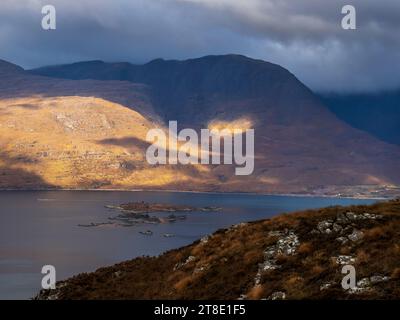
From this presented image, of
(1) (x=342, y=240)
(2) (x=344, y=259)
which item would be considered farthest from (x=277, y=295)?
(1) (x=342, y=240)

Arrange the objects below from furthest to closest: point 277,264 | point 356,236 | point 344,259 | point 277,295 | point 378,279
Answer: point 356,236 → point 277,264 → point 344,259 → point 277,295 → point 378,279

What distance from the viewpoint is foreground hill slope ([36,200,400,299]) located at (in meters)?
30.2

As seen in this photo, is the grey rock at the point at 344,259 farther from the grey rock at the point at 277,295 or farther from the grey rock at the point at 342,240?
the grey rock at the point at 277,295

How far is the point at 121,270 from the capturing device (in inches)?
1795

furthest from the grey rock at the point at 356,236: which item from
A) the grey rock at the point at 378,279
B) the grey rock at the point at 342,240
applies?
the grey rock at the point at 378,279

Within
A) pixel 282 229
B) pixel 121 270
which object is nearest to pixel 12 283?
pixel 121 270

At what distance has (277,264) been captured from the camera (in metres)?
35.0

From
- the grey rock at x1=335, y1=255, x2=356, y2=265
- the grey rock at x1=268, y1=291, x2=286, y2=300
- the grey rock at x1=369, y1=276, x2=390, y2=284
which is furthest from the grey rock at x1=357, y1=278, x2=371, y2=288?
the grey rock at x1=268, y1=291, x2=286, y2=300

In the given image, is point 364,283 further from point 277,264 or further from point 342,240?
point 342,240

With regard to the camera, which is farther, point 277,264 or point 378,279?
point 277,264
